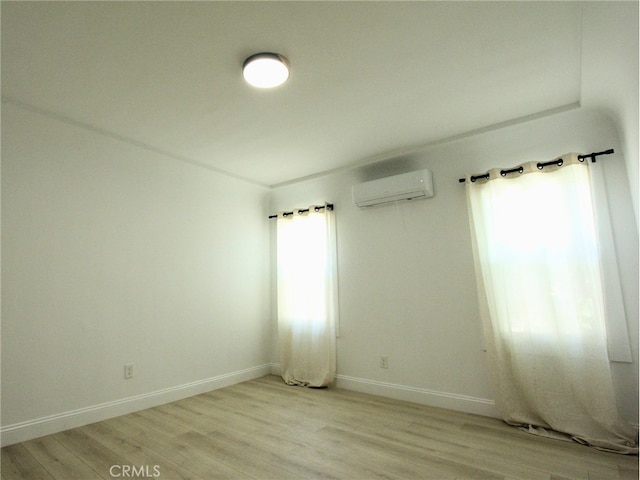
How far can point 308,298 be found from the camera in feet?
12.8

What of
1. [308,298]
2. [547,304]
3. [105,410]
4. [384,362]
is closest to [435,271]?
[547,304]

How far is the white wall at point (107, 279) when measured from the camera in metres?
2.39

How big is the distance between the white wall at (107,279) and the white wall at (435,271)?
147cm

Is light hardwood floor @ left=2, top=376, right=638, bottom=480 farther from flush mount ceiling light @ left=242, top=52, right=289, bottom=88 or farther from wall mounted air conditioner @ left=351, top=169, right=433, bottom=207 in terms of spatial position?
flush mount ceiling light @ left=242, top=52, right=289, bottom=88

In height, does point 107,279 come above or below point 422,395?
above

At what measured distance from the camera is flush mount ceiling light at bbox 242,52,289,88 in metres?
1.95

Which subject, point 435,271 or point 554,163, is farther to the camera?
point 435,271

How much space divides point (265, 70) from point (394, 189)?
5.82 ft

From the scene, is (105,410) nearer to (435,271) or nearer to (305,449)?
(305,449)

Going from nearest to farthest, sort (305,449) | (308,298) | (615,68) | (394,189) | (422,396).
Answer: (615,68) → (305,449) → (422,396) → (394,189) → (308,298)

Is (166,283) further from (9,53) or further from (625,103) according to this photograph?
(625,103)

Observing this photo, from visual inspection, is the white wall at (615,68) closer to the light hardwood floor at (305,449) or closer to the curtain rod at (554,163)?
the curtain rod at (554,163)

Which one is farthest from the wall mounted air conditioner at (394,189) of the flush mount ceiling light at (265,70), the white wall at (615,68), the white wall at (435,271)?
the flush mount ceiling light at (265,70)

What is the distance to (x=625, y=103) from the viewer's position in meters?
2.00
